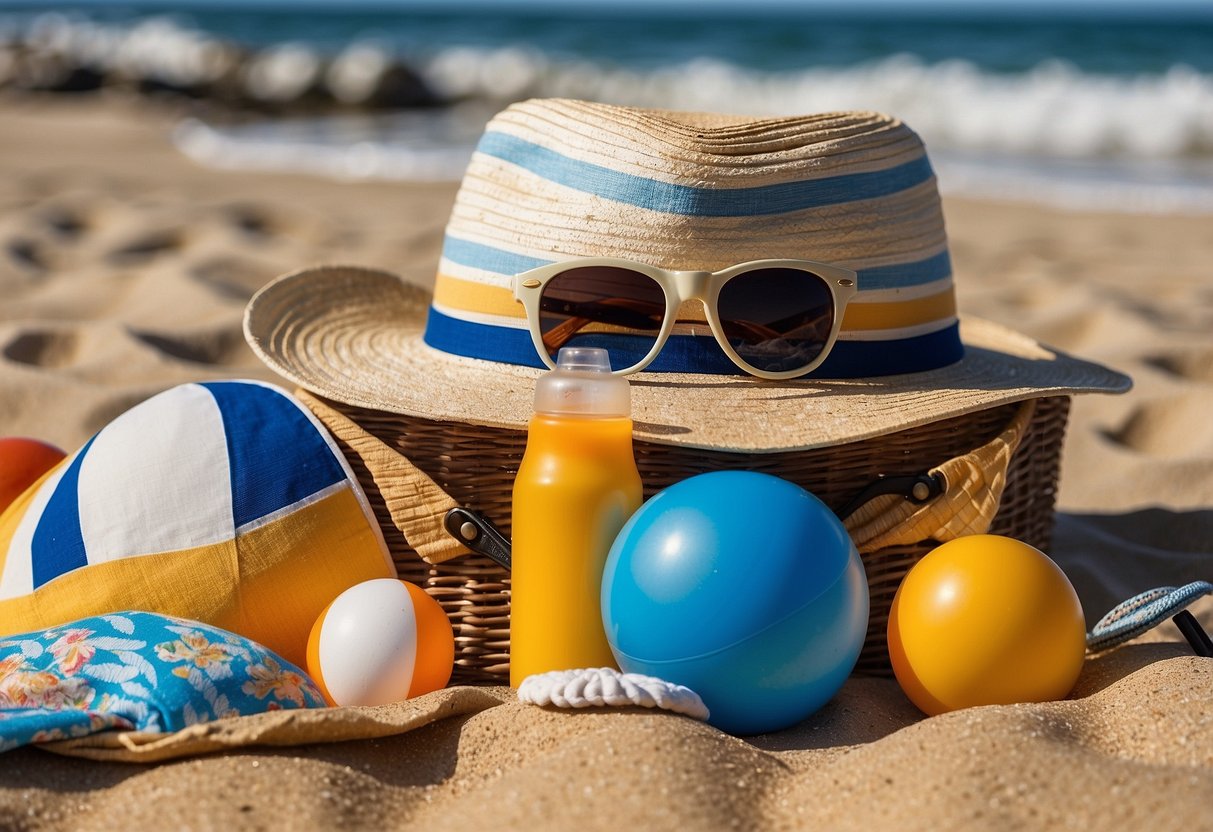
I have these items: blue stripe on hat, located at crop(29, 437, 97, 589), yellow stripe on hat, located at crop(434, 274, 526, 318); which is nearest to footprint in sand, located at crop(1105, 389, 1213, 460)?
yellow stripe on hat, located at crop(434, 274, 526, 318)

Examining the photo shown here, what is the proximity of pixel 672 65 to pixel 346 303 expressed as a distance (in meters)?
18.0

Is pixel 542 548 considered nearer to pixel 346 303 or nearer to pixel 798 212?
pixel 798 212

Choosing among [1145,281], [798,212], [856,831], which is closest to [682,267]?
[798,212]

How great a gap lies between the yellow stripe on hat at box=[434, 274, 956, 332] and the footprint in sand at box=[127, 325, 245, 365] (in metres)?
1.83

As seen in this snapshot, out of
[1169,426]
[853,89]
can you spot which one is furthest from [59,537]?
[853,89]

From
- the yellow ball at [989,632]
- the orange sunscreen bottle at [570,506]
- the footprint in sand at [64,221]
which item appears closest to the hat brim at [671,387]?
the orange sunscreen bottle at [570,506]

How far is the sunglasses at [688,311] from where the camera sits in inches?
86.5

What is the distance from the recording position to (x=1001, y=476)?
223cm

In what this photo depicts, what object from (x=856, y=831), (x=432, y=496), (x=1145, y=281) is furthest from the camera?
(x=1145, y=281)

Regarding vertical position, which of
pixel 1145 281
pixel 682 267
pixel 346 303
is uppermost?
pixel 682 267

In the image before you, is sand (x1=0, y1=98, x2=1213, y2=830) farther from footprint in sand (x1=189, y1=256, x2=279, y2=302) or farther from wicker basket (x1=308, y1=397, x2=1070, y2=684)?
wicker basket (x1=308, y1=397, x2=1070, y2=684)

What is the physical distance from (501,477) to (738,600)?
0.54 meters

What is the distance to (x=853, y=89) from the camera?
55.2 ft

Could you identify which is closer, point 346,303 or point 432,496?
point 432,496
